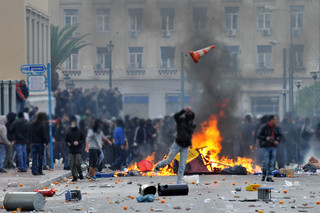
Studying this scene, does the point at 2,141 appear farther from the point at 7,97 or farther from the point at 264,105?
the point at 264,105

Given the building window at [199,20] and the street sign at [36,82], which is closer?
the street sign at [36,82]

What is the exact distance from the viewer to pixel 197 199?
45.6ft

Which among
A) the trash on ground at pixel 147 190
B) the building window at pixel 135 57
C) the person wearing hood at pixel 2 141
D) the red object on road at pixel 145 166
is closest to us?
the trash on ground at pixel 147 190

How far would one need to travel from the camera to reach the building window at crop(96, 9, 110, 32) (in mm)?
38844

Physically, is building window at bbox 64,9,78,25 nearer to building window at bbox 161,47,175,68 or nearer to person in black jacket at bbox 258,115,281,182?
building window at bbox 161,47,175,68

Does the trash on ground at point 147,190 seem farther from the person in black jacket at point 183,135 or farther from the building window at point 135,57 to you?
the building window at point 135,57

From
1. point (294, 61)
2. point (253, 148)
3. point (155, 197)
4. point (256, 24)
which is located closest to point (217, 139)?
point (253, 148)

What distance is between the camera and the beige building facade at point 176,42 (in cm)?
3454

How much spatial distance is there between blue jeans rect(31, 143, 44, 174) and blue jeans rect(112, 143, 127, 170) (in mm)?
3113

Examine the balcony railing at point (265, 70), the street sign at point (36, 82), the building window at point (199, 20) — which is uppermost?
the building window at point (199, 20)

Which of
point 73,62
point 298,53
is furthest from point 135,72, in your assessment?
point 298,53

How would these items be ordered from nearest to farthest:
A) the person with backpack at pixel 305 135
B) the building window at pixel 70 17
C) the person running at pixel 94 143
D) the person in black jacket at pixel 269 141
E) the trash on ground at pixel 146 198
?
1. the trash on ground at pixel 146 198
2. the person in black jacket at pixel 269 141
3. the person running at pixel 94 143
4. the person with backpack at pixel 305 135
5. the building window at pixel 70 17

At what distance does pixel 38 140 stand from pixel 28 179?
1751mm

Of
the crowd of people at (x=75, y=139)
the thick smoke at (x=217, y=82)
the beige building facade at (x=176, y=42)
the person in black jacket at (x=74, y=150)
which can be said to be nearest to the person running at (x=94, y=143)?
the crowd of people at (x=75, y=139)
